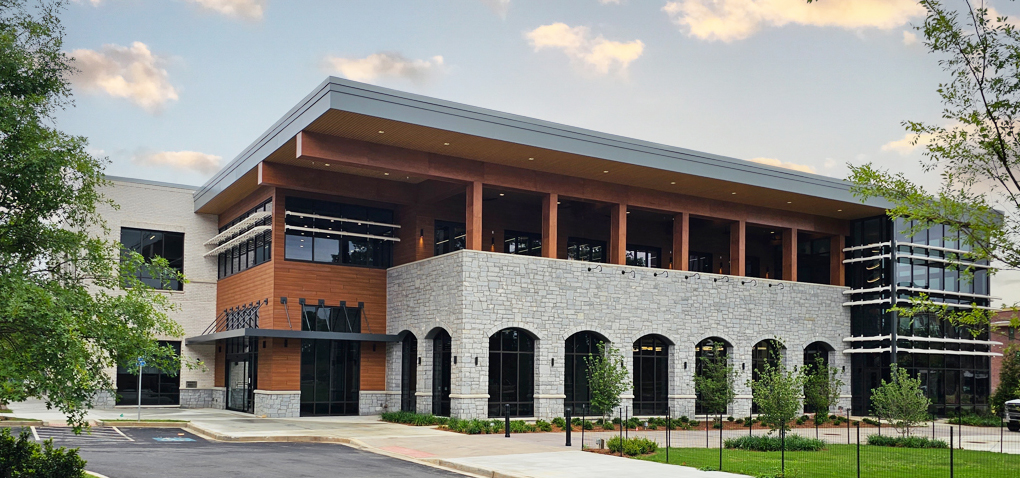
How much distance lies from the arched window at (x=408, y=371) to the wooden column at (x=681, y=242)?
11616 mm

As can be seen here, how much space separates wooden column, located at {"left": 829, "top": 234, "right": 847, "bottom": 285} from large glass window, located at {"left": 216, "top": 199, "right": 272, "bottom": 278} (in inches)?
1054

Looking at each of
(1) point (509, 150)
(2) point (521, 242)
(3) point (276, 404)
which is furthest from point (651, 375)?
(3) point (276, 404)

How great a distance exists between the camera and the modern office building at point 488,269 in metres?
31.3

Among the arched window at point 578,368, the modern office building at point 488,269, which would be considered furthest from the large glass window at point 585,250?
the arched window at point 578,368

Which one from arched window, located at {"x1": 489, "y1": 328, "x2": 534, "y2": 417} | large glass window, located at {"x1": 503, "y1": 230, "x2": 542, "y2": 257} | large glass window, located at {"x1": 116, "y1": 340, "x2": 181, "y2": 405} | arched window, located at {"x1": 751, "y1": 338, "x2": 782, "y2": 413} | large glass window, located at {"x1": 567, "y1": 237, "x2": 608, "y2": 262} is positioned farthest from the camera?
large glass window, located at {"x1": 567, "y1": 237, "x2": 608, "y2": 262}

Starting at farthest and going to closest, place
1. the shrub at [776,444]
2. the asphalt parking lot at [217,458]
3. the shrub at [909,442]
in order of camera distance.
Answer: the shrub at [909,442]
the shrub at [776,444]
the asphalt parking lot at [217,458]

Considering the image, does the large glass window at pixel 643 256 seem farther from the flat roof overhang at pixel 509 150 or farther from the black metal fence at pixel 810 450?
the black metal fence at pixel 810 450

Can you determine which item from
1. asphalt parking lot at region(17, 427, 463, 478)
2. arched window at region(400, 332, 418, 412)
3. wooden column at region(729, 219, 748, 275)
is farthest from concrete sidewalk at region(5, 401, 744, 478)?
wooden column at region(729, 219, 748, 275)

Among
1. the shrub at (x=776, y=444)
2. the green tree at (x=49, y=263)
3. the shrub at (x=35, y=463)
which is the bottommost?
the shrub at (x=776, y=444)

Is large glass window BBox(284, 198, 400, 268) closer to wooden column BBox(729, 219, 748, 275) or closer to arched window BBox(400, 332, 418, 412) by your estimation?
arched window BBox(400, 332, 418, 412)

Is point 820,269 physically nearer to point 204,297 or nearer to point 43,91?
point 204,297

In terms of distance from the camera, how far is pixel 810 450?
24734mm

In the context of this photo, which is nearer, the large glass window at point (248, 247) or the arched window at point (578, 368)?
the arched window at point (578, 368)

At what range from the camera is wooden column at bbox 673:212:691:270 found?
37.2 meters
